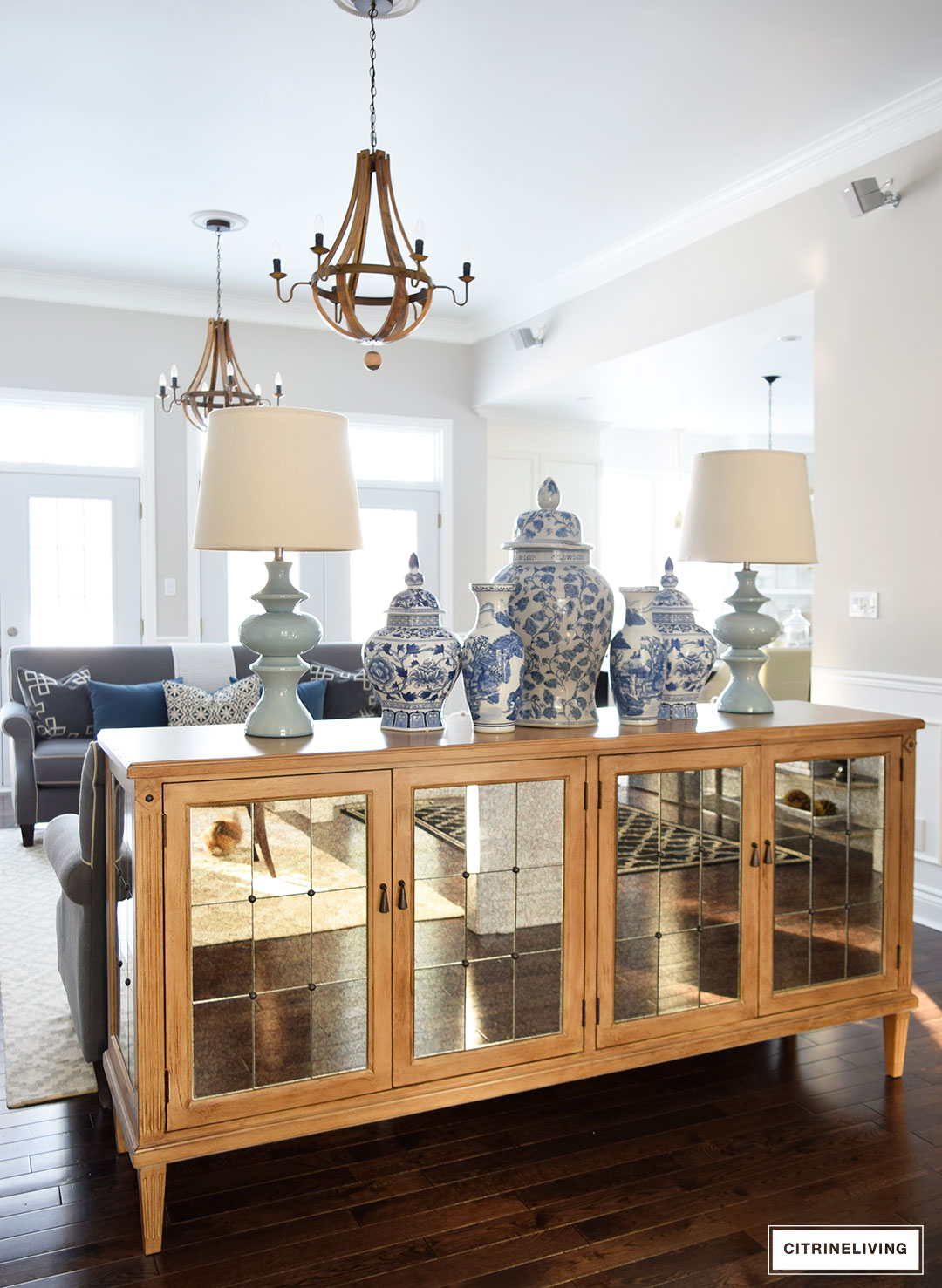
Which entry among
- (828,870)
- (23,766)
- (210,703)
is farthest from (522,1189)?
(23,766)

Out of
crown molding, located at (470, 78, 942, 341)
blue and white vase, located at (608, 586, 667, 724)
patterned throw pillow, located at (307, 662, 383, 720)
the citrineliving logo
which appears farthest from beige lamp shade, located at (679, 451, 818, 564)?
patterned throw pillow, located at (307, 662, 383, 720)

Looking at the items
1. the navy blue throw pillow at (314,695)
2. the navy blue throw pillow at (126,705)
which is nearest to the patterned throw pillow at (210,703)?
the navy blue throw pillow at (126,705)

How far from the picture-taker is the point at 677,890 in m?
2.23

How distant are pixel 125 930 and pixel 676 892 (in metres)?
1.15

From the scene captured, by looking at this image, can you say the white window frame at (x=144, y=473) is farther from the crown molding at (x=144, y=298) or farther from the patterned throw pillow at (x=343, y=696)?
the patterned throw pillow at (x=343, y=696)

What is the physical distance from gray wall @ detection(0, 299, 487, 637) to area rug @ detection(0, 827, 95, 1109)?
296cm

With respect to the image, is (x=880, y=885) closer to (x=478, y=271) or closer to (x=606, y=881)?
(x=606, y=881)

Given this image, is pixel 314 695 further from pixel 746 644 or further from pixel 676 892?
pixel 676 892

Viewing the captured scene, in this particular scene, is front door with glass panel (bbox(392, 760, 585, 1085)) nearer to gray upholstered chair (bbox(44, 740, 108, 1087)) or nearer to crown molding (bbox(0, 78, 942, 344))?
gray upholstered chair (bbox(44, 740, 108, 1087))

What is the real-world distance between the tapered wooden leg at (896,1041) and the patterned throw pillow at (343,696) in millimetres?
3018

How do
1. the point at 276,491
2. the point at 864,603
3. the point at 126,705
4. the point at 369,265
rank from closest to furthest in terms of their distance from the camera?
the point at 276,491, the point at 369,265, the point at 864,603, the point at 126,705

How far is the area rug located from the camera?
2.39 m

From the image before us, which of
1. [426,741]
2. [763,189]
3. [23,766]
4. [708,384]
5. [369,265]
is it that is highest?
[763,189]

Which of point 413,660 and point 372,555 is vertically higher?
point 372,555
